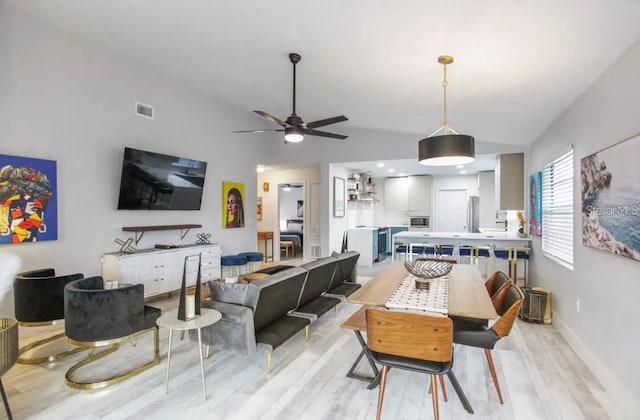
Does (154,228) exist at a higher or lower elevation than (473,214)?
lower

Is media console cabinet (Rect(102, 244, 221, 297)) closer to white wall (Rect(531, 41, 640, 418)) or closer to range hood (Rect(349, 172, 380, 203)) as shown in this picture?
range hood (Rect(349, 172, 380, 203))

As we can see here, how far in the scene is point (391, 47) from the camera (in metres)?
3.03

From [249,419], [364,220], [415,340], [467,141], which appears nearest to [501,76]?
[467,141]

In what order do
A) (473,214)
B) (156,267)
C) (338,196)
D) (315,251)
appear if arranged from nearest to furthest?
1. (156,267)
2. (338,196)
3. (315,251)
4. (473,214)

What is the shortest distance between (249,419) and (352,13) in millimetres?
3088

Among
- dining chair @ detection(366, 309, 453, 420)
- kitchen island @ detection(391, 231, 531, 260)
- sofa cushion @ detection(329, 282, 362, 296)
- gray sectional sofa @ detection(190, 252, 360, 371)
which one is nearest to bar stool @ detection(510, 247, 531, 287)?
kitchen island @ detection(391, 231, 531, 260)

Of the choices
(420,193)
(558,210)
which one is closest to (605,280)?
(558,210)

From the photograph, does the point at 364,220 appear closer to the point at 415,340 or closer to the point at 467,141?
the point at 467,141

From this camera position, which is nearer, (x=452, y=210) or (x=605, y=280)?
(x=605, y=280)

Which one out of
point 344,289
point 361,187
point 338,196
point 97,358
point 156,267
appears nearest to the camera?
point 97,358

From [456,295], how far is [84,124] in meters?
4.81

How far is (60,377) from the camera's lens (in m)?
2.78

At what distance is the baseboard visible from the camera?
2154 millimetres

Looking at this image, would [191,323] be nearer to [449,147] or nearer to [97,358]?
[97,358]
